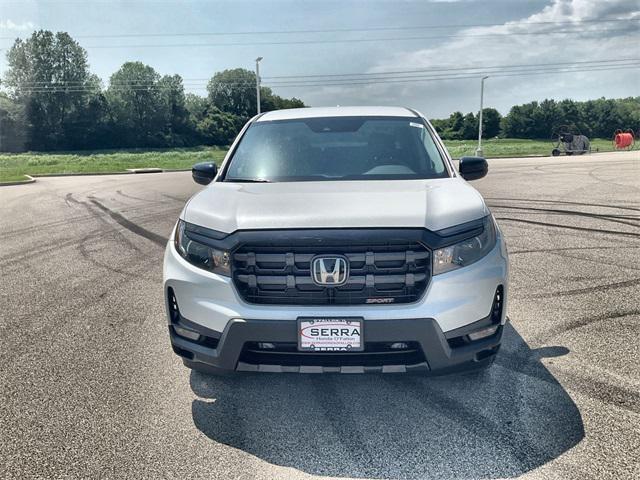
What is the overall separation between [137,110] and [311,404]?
8094 cm

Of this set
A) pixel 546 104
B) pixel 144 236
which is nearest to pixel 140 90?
pixel 546 104

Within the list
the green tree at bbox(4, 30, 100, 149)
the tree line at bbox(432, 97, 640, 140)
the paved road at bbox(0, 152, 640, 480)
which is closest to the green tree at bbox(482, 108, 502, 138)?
the tree line at bbox(432, 97, 640, 140)

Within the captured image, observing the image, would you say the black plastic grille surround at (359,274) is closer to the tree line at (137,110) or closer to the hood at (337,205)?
the hood at (337,205)

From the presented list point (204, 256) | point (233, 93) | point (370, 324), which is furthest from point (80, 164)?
point (233, 93)

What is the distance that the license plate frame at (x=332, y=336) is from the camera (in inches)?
101

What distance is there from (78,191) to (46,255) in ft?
32.8

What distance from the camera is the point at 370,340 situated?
2.58 metres

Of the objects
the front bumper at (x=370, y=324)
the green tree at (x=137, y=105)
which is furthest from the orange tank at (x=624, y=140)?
the green tree at (x=137, y=105)

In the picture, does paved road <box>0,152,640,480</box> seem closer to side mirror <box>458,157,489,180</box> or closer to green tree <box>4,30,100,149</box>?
side mirror <box>458,157,489,180</box>

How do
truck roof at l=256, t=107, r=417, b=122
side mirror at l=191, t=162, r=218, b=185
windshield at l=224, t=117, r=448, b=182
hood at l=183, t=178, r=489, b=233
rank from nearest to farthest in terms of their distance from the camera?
1. hood at l=183, t=178, r=489, b=233
2. windshield at l=224, t=117, r=448, b=182
3. side mirror at l=191, t=162, r=218, b=185
4. truck roof at l=256, t=107, r=417, b=122

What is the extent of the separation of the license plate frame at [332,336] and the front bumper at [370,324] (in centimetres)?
3

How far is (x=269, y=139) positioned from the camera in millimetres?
4195

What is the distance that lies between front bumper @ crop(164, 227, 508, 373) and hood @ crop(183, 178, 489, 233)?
32cm

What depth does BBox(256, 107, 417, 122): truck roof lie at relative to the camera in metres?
4.45
